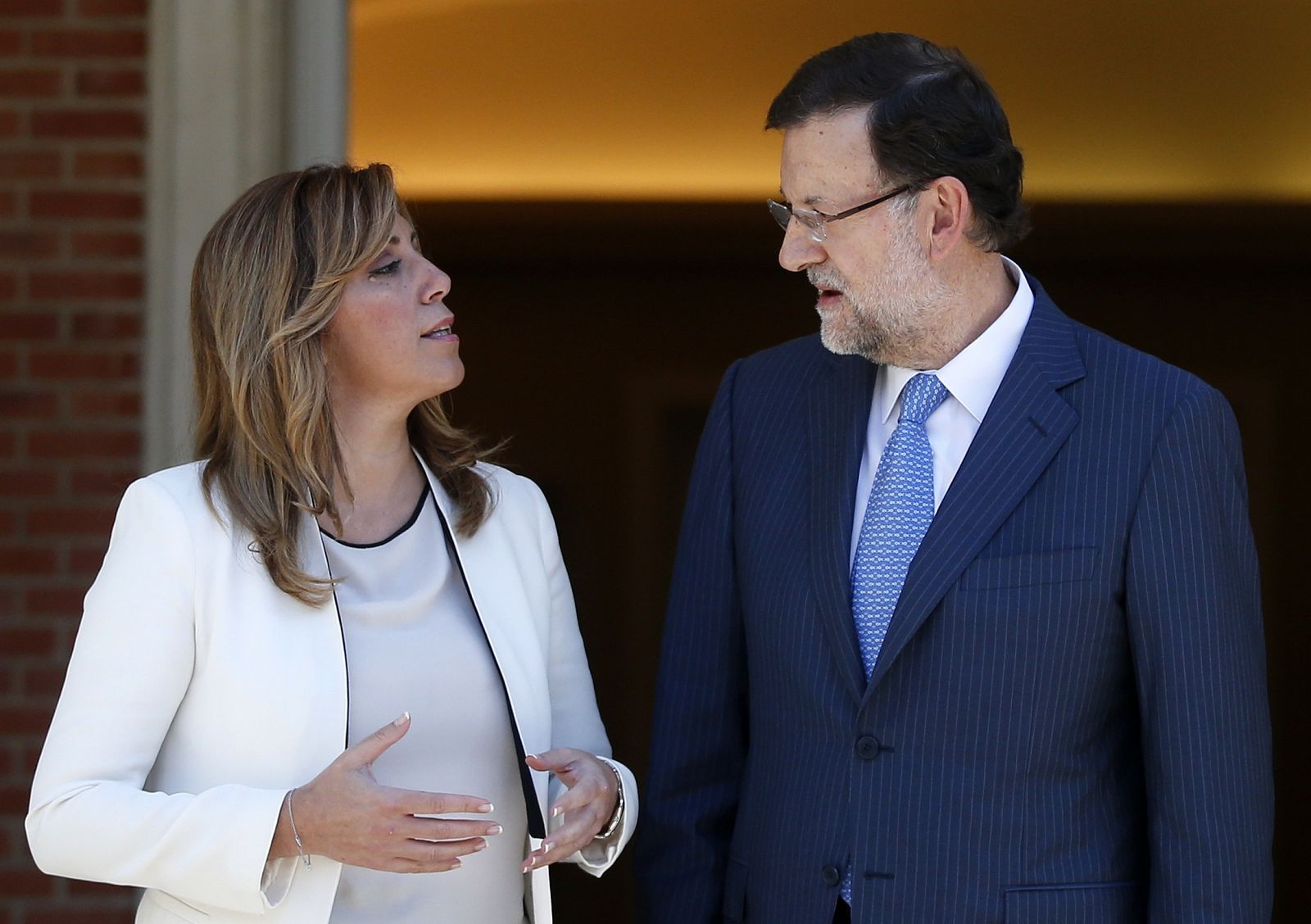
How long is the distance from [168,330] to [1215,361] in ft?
11.5

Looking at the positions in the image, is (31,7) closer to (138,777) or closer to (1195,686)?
(138,777)

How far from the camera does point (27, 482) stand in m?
3.25

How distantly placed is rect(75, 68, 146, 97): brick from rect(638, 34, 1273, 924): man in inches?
60.0

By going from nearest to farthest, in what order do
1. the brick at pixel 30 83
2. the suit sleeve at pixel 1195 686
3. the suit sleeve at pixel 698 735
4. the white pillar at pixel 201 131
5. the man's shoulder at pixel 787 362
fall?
the suit sleeve at pixel 1195 686
the suit sleeve at pixel 698 735
the man's shoulder at pixel 787 362
the white pillar at pixel 201 131
the brick at pixel 30 83

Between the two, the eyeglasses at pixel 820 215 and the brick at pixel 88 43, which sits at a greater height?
the brick at pixel 88 43

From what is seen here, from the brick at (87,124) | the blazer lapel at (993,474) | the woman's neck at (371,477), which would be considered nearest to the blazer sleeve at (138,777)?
the woman's neck at (371,477)

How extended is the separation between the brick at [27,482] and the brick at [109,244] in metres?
0.46

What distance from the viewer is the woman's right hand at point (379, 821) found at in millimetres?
1900

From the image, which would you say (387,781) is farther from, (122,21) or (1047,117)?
(1047,117)

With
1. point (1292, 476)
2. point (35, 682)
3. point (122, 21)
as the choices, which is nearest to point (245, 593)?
point (35, 682)

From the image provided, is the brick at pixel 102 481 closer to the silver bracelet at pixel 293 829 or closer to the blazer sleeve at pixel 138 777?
the blazer sleeve at pixel 138 777

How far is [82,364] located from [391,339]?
1.25 m

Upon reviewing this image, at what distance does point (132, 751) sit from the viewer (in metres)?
2.01

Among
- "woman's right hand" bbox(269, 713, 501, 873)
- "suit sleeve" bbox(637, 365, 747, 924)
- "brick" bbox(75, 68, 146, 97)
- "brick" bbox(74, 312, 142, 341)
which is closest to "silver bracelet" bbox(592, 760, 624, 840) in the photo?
"suit sleeve" bbox(637, 365, 747, 924)
